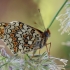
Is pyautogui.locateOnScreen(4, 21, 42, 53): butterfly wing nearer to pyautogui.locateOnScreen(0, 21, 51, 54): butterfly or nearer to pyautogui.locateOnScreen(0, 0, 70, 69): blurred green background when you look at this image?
pyautogui.locateOnScreen(0, 21, 51, 54): butterfly

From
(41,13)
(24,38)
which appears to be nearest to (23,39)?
(24,38)

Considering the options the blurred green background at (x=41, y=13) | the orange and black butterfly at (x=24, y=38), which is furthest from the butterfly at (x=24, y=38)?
the blurred green background at (x=41, y=13)

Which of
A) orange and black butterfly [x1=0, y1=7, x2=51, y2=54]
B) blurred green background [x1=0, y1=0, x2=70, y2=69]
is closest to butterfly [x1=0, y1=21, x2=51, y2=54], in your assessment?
orange and black butterfly [x1=0, y1=7, x2=51, y2=54]

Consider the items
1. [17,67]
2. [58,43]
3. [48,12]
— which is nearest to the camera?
[17,67]

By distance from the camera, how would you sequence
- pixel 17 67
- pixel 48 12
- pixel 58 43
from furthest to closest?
pixel 48 12
pixel 58 43
pixel 17 67

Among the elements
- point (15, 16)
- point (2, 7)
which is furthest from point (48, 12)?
point (2, 7)

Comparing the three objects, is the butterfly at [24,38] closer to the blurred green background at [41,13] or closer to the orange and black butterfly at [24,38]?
the orange and black butterfly at [24,38]

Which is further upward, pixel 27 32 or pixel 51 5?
pixel 51 5

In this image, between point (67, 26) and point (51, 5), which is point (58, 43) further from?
point (67, 26)

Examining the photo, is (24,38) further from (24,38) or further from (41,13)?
(41,13)
